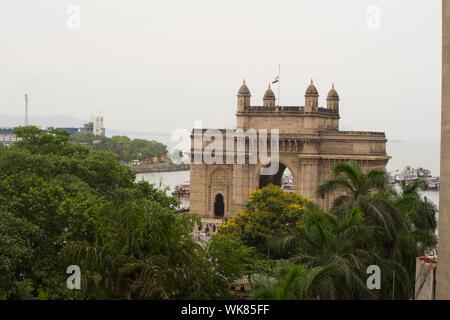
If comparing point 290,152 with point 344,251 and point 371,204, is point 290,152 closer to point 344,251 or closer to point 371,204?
point 371,204

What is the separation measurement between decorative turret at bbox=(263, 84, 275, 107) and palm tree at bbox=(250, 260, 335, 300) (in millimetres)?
38393

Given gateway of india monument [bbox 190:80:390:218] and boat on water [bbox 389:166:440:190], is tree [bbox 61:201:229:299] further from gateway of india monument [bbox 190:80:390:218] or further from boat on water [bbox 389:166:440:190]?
boat on water [bbox 389:166:440:190]

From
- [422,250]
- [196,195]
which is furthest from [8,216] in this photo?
[196,195]

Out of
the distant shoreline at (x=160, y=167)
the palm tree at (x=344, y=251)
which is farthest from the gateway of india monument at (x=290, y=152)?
the distant shoreline at (x=160, y=167)

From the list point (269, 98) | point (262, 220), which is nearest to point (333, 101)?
point (269, 98)

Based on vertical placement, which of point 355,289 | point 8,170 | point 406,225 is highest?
point 8,170

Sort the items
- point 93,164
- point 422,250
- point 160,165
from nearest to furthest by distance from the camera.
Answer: point 422,250 → point 93,164 → point 160,165

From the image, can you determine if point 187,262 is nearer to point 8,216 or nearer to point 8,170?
point 8,216

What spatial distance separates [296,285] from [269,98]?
3972 centimetres

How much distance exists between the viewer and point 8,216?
707 inches

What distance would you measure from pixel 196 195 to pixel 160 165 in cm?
11904

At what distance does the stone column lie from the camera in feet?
39.5

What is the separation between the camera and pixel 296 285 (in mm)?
13180

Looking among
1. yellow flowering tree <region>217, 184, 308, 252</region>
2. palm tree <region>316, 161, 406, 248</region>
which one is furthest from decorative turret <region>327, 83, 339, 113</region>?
palm tree <region>316, 161, 406, 248</region>
